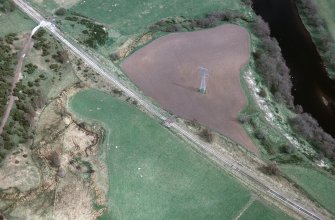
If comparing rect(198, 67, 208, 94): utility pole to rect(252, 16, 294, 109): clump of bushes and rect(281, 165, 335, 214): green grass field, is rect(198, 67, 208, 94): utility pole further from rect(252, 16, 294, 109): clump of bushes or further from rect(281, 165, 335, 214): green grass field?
rect(281, 165, 335, 214): green grass field

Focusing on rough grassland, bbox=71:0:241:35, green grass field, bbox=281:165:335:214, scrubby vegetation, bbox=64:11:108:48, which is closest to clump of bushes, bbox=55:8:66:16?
scrubby vegetation, bbox=64:11:108:48

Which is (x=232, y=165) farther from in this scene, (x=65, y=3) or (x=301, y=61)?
(x=65, y=3)

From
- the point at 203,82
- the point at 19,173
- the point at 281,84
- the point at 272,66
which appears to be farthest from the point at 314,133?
the point at 19,173

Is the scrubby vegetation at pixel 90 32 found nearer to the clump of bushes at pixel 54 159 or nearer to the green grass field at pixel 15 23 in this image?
the green grass field at pixel 15 23

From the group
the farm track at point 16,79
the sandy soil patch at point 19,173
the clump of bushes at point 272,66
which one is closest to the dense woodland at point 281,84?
the clump of bushes at point 272,66

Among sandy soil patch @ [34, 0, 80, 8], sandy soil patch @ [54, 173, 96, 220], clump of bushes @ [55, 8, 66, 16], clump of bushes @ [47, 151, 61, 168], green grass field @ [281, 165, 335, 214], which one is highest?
sandy soil patch @ [34, 0, 80, 8]
